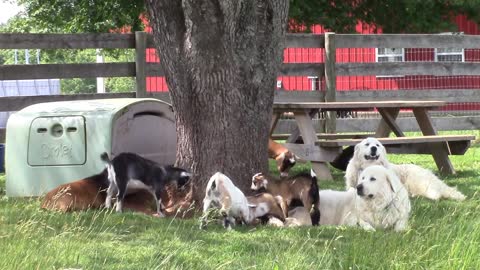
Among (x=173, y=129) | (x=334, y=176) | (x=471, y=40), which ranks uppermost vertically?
(x=471, y=40)

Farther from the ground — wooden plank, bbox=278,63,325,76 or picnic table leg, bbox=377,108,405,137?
wooden plank, bbox=278,63,325,76

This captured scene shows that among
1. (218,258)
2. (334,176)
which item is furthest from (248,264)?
(334,176)

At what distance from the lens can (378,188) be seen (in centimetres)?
635

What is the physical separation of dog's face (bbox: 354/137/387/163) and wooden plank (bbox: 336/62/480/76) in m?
5.62

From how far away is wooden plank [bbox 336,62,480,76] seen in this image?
545 inches

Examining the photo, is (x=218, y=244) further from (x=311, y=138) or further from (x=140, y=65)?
(x=140, y=65)

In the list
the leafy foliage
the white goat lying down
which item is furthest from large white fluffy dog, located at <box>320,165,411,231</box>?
the leafy foliage

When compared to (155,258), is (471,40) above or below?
above

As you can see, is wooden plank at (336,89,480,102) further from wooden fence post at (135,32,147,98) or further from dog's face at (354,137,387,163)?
dog's face at (354,137,387,163)

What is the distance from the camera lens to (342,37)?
44.9 feet

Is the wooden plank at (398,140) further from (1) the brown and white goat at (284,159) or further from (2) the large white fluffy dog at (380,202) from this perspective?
(2) the large white fluffy dog at (380,202)

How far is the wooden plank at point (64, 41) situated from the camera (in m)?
11.3

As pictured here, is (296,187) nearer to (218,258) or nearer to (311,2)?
(218,258)

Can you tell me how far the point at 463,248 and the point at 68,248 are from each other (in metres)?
2.40
